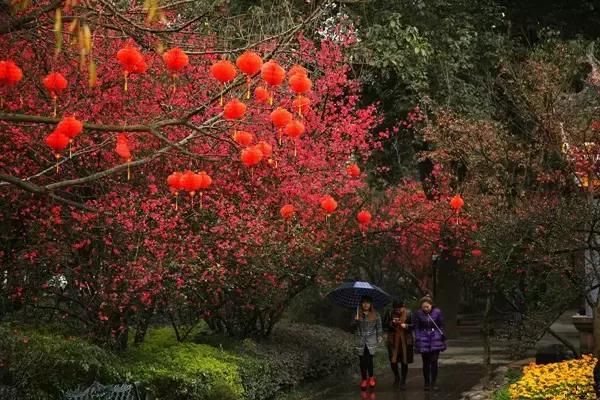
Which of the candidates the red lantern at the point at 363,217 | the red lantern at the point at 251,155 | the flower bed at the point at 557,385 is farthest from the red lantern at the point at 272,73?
the red lantern at the point at 363,217

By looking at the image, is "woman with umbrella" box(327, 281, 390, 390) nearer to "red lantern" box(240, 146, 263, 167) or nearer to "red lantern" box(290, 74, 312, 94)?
"red lantern" box(240, 146, 263, 167)

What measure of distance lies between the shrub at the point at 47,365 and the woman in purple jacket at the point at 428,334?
5.36 meters

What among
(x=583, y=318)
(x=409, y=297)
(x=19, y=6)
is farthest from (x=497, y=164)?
(x=409, y=297)

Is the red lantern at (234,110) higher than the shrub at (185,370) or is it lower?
higher

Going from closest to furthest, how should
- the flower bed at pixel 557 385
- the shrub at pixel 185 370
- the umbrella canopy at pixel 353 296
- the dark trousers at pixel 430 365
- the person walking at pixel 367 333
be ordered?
1. the flower bed at pixel 557 385
2. the shrub at pixel 185 370
3. the dark trousers at pixel 430 365
4. the person walking at pixel 367 333
5. the umbrella canopy at pixel 353 296

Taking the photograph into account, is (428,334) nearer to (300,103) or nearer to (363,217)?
(363,217)

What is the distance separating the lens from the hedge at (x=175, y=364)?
30.0ft

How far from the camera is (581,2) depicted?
70.3ft

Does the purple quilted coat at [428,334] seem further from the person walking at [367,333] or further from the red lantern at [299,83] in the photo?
the red lantern at [299,83]

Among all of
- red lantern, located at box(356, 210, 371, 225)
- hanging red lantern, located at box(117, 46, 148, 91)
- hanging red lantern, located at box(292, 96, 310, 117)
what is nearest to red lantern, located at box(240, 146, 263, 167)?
hanging red lantern, located at box(292, 96, 310, 117)

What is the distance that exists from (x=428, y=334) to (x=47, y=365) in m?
6.37

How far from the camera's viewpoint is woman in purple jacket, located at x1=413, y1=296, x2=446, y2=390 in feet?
43.2

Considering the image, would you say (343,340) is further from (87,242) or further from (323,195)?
(87,242)

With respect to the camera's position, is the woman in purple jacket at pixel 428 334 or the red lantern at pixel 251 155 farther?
the woman in purple jacket at pixel 428 334
